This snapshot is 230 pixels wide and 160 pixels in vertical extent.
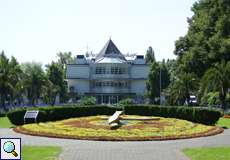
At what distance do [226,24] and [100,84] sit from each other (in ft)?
120

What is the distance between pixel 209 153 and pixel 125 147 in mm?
4424

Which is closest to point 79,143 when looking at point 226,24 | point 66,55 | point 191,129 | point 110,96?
point 191,129

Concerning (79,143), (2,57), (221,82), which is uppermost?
(2,57)

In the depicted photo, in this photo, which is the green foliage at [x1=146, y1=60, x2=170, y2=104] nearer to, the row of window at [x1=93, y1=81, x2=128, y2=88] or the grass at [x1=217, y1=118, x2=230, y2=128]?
the row of window at [x1=93, y1=81, x2=128, y2=88]

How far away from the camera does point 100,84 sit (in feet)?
290

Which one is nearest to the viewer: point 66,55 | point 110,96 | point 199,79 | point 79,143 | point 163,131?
point 79,143

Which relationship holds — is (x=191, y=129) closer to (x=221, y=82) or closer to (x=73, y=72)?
(x=221, y=82)

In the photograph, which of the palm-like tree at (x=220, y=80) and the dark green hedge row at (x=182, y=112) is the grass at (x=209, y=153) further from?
the palm-like tree at (x=220, y=80)

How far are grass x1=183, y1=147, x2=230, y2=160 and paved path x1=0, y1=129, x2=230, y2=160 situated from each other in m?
0.39

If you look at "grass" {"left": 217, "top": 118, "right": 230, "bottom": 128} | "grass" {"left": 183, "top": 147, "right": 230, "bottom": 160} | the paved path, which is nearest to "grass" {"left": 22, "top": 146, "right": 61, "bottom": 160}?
the paved path

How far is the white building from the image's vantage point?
285 ft

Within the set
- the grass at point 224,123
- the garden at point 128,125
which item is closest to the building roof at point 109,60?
the garden at point 128,125

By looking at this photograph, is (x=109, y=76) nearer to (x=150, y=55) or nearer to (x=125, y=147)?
(x=150, y=55)

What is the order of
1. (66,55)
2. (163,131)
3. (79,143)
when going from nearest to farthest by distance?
(79,143) < (163,131) < (66,55)
